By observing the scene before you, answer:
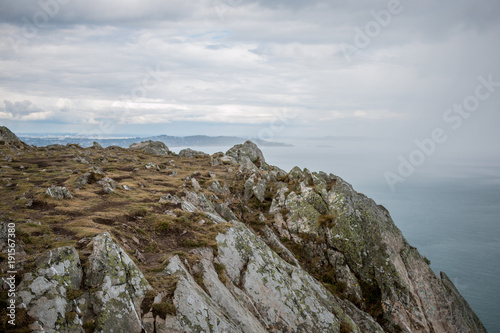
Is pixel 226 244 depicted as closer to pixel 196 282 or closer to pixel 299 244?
pixel 196 282

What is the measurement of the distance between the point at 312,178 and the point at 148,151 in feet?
180

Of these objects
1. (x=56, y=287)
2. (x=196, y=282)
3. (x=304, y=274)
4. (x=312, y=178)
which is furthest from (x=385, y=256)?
(x=56, y=287)

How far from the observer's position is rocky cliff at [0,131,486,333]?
12344 mm

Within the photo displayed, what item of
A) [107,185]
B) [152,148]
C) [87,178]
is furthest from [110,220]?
A: [152,148]

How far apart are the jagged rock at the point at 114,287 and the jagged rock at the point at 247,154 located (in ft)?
173

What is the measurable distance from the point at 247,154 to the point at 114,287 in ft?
195

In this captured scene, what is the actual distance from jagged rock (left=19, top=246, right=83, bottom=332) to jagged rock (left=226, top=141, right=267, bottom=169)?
177ft

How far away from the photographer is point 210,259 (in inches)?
747

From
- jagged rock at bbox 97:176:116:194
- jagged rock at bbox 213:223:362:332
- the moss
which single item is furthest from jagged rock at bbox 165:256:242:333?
jagged rock at bbox 97:176:116:194

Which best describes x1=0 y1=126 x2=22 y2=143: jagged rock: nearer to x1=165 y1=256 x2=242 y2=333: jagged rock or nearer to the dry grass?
the dry grass

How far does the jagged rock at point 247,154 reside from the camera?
68062mm

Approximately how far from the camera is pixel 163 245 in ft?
64.8

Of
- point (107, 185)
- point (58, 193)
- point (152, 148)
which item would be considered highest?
point (152, 148)

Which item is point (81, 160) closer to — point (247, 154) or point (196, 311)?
point (247, 154)
